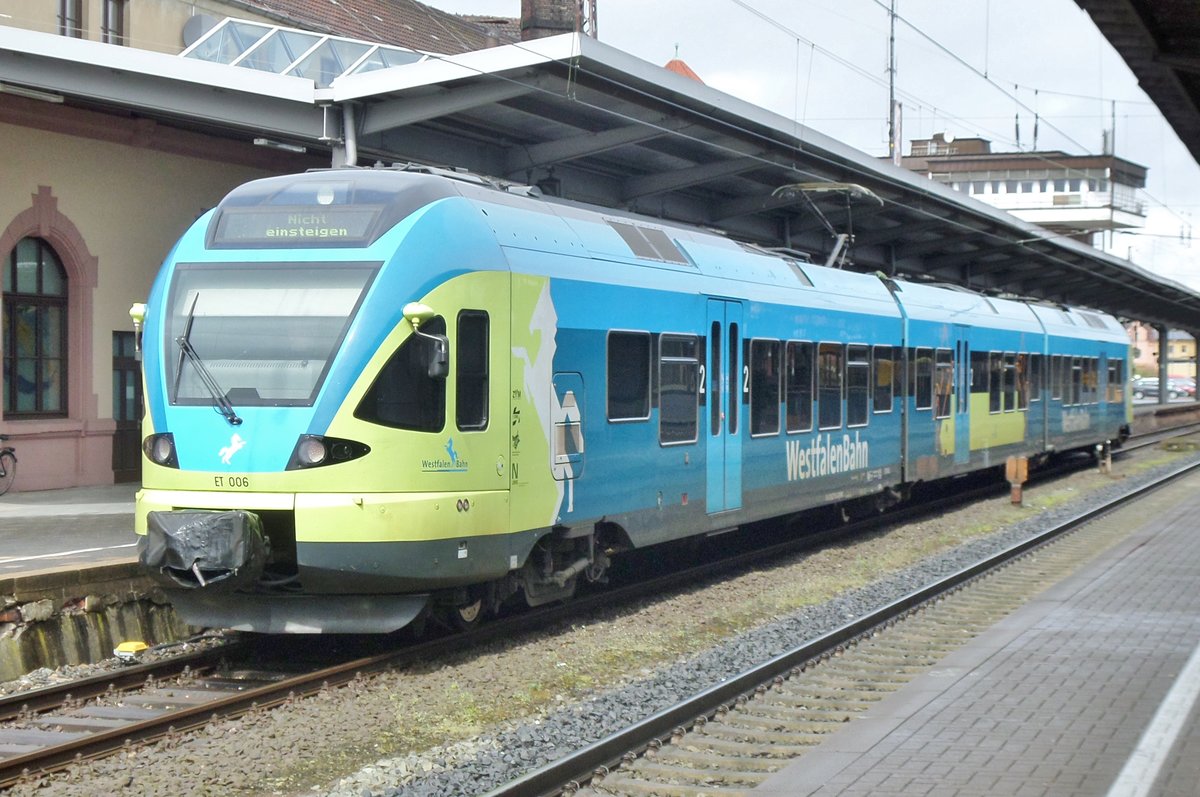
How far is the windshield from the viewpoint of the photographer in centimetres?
876

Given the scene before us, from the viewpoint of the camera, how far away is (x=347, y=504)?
8.59m

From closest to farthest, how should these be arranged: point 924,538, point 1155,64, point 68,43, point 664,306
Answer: point 1155,64
point 664,306
point 68,43
point 924,538

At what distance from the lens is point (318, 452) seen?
8.61 m

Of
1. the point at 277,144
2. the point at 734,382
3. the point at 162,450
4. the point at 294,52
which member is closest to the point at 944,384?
the point at 734,382

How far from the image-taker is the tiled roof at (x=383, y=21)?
89.4 feet

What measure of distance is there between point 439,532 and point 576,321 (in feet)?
7.82

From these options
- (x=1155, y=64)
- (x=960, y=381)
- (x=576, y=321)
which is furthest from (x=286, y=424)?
(x=960, y=381)

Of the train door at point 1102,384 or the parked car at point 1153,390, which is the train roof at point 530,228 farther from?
the parked car at point 1153,390

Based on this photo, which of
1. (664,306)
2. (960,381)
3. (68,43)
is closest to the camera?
(664,306)

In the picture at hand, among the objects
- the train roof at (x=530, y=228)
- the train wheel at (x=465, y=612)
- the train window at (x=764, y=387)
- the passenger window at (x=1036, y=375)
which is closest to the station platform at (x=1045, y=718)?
the train wheel at (x=465, y=612)

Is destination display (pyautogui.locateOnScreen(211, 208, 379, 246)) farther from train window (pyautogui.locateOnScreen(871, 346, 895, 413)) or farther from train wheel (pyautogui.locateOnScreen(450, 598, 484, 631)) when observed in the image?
train window (pyautogui.locateOnScreen(871, 346, 895, 413))

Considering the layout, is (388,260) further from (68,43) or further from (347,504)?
(68,43)

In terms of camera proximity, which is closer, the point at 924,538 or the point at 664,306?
the point at 664,306

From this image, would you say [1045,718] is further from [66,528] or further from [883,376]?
[883,376]
